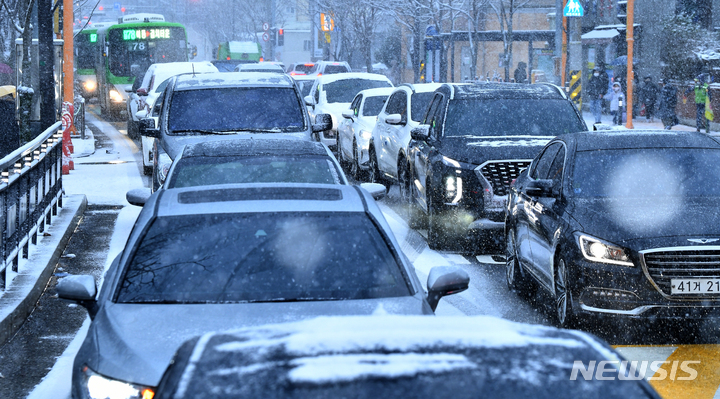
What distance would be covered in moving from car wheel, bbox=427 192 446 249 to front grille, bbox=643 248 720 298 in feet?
14.2

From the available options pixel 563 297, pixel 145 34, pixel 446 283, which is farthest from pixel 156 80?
pixel 446 283

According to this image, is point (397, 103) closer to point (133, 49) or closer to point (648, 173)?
point (648, 173)

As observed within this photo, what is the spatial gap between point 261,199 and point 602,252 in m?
2.84

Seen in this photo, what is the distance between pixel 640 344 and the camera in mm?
7375

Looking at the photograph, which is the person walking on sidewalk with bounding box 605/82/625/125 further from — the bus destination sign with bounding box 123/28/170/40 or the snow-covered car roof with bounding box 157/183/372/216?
the snow-covered car roof with bounding box 157/183/372/216

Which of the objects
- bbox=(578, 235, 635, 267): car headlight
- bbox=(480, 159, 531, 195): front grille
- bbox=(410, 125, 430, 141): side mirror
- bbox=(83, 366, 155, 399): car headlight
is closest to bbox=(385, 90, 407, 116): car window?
bbox=(410, 125, 430, 141): side mirror

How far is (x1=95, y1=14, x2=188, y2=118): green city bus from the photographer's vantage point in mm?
39219

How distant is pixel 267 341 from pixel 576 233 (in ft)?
17.0

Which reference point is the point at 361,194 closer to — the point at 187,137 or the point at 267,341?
the point at 267,341

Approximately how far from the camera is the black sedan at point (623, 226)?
23.2ft

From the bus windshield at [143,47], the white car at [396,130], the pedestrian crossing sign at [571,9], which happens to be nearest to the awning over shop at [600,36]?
the pedestrian crossing sign at [571,9]

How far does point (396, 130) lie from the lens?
50.5ft

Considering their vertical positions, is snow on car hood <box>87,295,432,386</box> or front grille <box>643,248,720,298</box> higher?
snow on car hood <box>87,295,432,386</box>

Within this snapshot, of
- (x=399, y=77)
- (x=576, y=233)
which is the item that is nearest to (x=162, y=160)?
(x=576, y=233)
